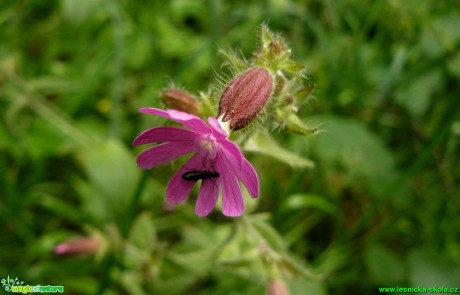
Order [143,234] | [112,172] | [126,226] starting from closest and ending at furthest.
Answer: [126,226], [143,234], [112,172]

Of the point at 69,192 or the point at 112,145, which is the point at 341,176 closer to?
the point at 112,145

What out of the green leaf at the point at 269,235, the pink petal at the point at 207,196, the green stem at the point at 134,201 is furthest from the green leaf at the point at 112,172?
the pink petal at the point at 207,196

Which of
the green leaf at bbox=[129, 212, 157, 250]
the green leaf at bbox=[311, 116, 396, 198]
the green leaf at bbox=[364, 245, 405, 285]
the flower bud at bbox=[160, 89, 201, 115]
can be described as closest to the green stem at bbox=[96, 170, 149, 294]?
the green leaf at bbox=[129, 212, 157, 250]

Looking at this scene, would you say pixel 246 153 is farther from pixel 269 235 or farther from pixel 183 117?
pixel 183 117

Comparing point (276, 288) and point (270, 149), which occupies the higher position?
point (270, 149)

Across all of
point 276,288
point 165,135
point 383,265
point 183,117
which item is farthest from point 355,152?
point 183,117

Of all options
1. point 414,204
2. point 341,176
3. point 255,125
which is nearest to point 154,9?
point 341,176

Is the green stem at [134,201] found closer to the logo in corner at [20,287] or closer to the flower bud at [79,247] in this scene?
the flower bud at [79,247]
